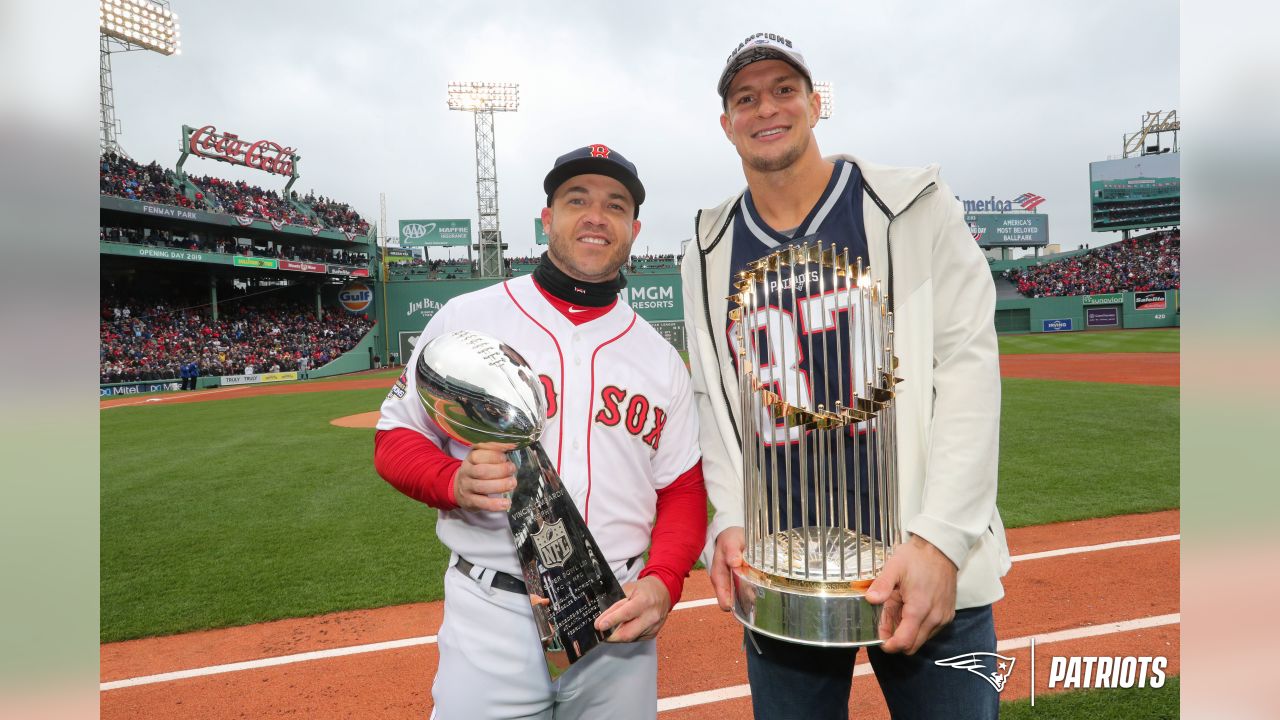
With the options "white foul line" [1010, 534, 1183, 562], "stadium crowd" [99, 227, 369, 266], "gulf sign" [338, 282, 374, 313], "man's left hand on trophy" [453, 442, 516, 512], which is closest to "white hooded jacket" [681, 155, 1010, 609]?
"man's left hand on trophy" [453, 442, 516, 512]

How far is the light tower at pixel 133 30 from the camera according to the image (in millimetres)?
28328

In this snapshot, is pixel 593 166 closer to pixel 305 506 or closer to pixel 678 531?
pixel 678 531

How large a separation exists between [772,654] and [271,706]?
312cm

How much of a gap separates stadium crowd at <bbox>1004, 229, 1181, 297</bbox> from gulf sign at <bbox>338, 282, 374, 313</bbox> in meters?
39.2

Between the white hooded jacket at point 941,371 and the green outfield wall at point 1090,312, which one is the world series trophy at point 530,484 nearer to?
the white hooded jacket at point 941,371

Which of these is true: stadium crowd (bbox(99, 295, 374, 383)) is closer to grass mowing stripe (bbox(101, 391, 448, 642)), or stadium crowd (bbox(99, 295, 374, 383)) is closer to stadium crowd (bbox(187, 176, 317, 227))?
stadium crowd (bbox(187, 176, 317, 227))

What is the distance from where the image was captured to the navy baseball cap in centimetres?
207

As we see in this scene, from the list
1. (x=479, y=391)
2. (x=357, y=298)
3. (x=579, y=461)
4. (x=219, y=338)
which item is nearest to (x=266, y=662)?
(x=579, y=461)

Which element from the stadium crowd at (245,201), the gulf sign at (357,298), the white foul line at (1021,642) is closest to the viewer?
the white foul line at (1021,642)

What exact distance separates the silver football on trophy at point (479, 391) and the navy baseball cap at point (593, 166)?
30.0 inches

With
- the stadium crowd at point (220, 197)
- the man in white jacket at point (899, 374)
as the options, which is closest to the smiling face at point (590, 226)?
the man in white jacket at point (899, 374)

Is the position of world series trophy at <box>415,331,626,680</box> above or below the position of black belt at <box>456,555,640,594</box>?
above

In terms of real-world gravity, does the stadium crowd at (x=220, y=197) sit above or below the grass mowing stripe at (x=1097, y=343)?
above
